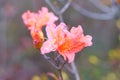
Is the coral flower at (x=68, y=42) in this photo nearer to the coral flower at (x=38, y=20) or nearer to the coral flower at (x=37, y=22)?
the coral flower at (x=37, y=22)

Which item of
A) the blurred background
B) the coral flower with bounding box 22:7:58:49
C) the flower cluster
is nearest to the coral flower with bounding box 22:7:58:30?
the coral flower with bounding box 22:7:58:49

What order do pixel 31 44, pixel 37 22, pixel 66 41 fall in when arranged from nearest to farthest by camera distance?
Answer: pixel 66 41
pixel 37 22
pixel 31 44

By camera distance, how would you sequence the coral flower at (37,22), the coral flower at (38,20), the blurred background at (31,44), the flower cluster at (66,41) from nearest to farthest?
the flower cluster at (66,41), the coral flower at (37,22), the coral flower at (38,20), the blurred background at (31,44)

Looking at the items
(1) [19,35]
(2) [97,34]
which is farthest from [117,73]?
(1) [19,35]

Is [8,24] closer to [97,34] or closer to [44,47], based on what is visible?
[97,34]

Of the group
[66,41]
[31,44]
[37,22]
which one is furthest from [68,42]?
[31,44]

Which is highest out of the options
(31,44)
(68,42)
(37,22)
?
(31,44)

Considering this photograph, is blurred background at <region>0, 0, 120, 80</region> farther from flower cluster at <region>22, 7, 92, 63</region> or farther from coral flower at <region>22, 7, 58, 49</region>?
flower cluster at <region>22, 7, 92, 63</region>

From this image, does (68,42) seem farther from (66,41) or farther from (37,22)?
(37,22)

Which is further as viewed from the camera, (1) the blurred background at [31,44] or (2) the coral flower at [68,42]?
(1) the blurred background at [31,44]

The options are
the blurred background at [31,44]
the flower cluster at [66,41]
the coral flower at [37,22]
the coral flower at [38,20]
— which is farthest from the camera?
the blurred background at [31,44]

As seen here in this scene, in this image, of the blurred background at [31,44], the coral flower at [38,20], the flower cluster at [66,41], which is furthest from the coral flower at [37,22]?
the blurred background at [31,44]
